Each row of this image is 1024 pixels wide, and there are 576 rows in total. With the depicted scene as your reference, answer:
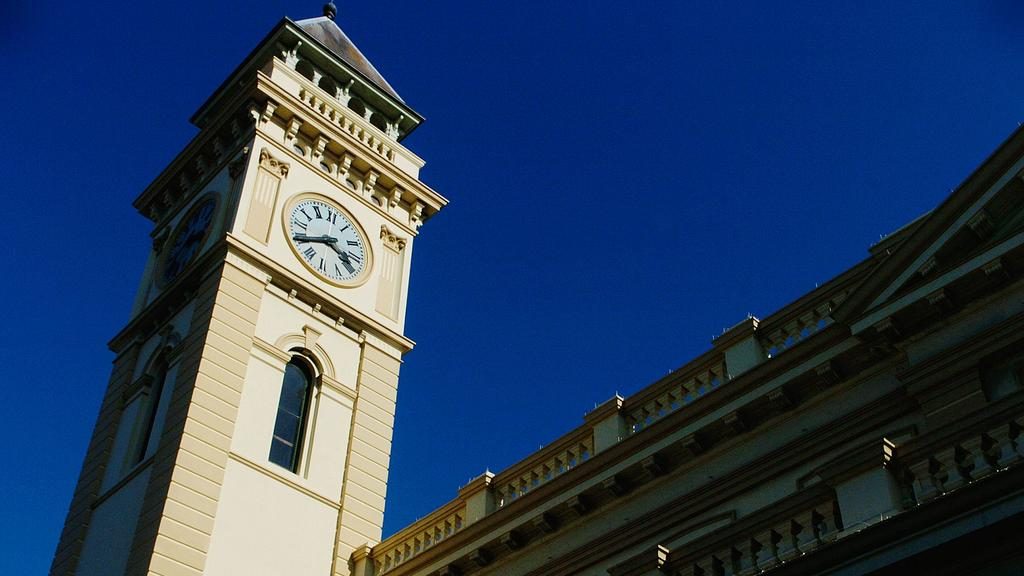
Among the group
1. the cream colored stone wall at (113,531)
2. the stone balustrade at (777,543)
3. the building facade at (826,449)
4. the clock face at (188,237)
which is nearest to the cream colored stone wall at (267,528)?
the cream colored stone wall at (113,531)

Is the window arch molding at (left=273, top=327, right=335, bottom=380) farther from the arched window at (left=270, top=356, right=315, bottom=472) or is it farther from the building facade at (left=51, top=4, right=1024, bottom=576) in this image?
the arched window at (left=270, top=356, right=315, bottom=472)

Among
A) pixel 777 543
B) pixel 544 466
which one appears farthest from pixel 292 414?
pixel 777 543

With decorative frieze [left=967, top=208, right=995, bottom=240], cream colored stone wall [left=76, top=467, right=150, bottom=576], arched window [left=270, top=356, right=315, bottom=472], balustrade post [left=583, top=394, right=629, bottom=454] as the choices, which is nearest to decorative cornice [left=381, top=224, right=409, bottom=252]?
arched window [left=270, top=356, right=315, bottom=472]

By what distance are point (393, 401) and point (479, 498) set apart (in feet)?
25.5

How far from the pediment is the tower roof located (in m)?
22.5

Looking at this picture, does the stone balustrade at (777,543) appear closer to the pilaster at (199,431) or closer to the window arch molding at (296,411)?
the pilaster at (199,431)

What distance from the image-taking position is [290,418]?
28312 mm

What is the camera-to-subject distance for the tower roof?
122 ft

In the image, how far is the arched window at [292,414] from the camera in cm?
2769

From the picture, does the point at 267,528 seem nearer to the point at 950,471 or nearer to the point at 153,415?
the point at 153,415

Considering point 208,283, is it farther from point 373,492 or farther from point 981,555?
point 981,555

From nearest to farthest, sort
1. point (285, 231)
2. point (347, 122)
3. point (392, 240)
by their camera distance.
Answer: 1. point (285, 231)
2. point (392, 240)
3. point (347, 122)

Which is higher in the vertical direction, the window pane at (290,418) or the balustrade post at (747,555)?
the window pane at (290,418)

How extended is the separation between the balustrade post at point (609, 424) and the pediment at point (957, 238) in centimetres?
511
